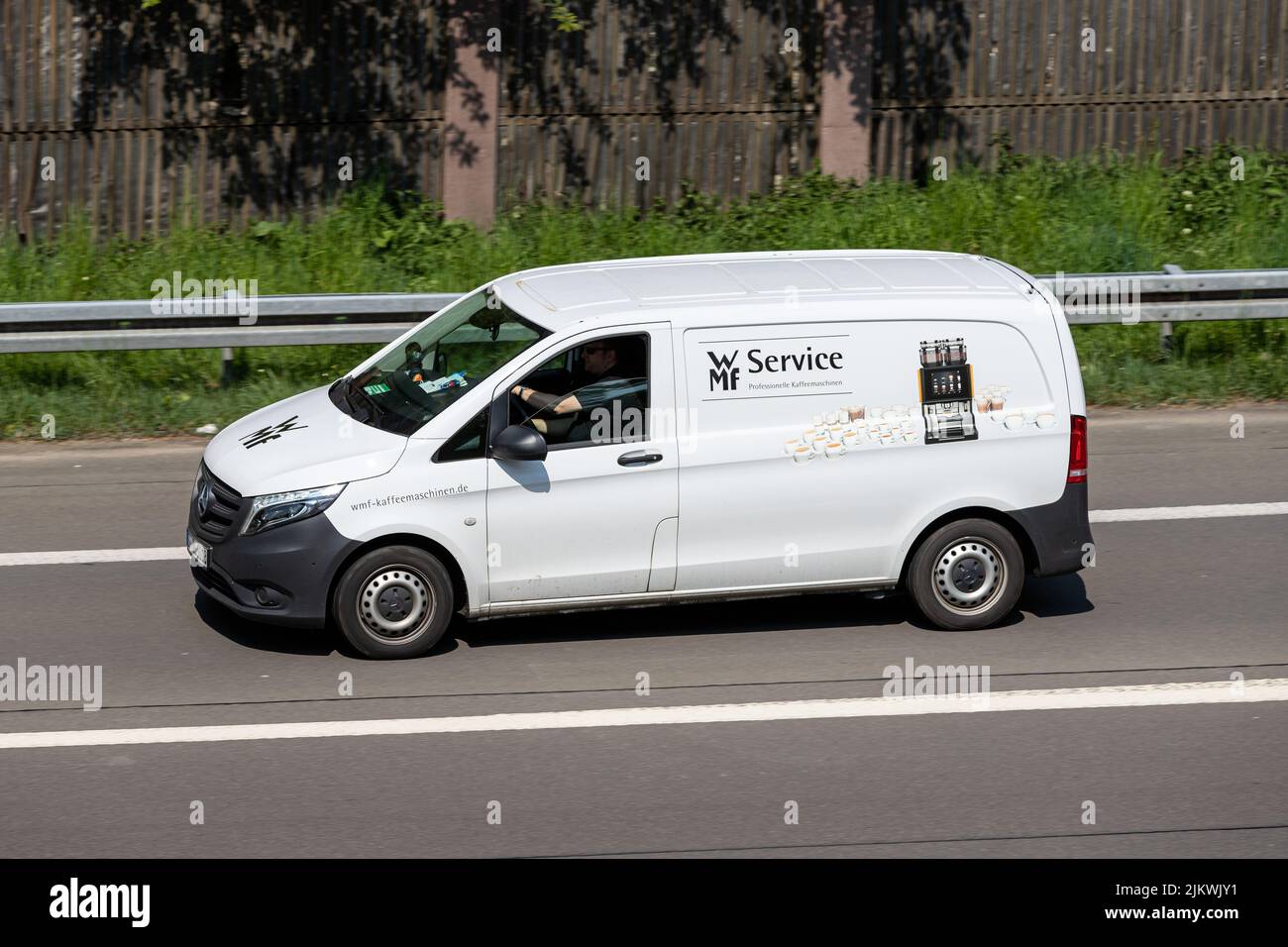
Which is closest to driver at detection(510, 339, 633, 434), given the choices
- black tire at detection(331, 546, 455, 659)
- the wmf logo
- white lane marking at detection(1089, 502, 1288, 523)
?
the wmf logo

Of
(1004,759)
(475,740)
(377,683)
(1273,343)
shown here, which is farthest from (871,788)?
(1273,343)

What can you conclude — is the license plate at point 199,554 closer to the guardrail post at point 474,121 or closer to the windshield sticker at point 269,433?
the windshield sticker at point 269,433

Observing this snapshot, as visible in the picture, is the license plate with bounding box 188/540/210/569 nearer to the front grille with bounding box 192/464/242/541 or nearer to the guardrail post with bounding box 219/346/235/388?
the front grille with bounding box 192/464/242/541

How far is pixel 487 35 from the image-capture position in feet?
49.6

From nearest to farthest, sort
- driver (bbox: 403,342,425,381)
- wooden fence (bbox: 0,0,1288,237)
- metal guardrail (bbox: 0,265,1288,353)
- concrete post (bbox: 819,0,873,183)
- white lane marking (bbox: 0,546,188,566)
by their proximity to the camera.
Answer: driver (bbox: 403,342,425,381) → white lane marking (bbox: 0,546,188,566) → metal guardrail (bbox: 0,265,1288,353) → wooden fence (bbox: 0,0,1288,237) → concrete post (bbox: 819,0,873,183)

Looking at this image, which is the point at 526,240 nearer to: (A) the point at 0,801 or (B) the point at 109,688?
(B) the point at 109,688

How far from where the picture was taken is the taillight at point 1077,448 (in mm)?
8125

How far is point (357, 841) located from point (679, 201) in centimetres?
1056

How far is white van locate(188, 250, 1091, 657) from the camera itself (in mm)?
7652

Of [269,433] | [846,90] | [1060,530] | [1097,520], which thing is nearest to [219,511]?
[269,433]

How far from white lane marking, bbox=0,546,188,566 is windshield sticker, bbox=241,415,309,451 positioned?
1467 millimetres

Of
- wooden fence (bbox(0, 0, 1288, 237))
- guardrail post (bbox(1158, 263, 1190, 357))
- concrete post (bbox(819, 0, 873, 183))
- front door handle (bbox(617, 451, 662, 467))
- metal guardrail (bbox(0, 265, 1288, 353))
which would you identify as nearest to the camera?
front door handle (bbox(617, 451, 662, 467))

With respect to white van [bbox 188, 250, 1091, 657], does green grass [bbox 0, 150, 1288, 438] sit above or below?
above

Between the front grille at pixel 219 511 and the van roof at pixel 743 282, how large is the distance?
1.75m
